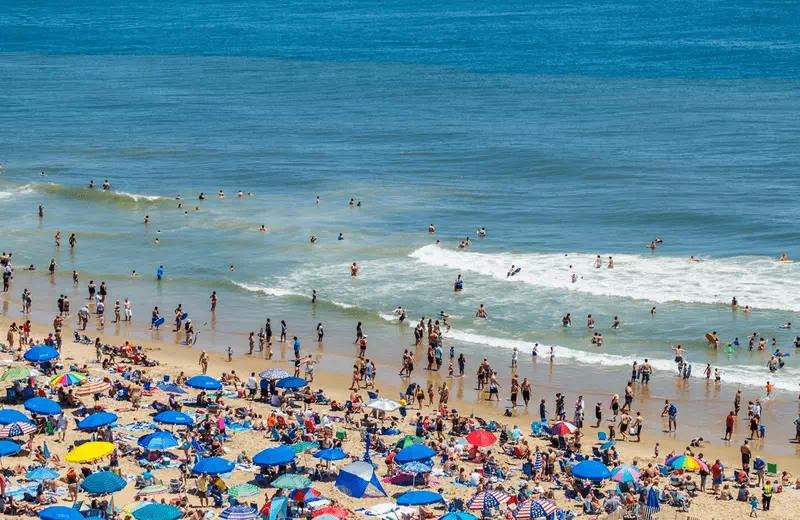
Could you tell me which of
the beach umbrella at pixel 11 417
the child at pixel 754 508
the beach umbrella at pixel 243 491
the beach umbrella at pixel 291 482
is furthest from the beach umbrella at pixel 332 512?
the child at pixel 754 508

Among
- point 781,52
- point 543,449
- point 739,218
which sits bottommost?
point 543,449

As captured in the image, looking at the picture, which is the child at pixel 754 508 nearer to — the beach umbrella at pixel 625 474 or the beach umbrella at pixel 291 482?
the beach umbrella at pixel 625 474

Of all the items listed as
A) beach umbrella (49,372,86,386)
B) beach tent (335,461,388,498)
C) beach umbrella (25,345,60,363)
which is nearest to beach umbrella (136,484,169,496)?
beach tent (335,461,388,498)

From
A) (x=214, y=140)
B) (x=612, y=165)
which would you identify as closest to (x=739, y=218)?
(x=612, y=165)

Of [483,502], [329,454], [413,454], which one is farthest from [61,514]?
[483,502]

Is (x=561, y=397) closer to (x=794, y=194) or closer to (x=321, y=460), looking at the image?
(x=321, y=460)

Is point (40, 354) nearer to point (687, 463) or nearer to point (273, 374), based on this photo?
point (273, 374)
